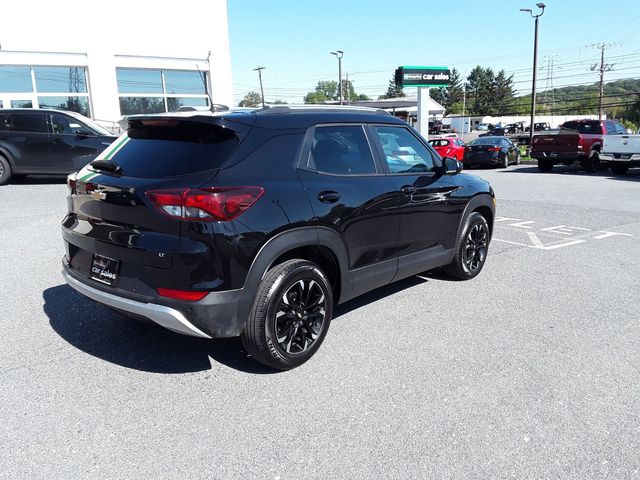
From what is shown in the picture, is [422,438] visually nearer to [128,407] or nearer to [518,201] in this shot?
[128,407]

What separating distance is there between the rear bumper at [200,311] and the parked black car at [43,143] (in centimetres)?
1030

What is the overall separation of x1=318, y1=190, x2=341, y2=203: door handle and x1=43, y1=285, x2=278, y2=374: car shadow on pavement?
4.10 ft

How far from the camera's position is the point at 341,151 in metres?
4.04

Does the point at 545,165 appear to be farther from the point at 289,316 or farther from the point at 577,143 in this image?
the point at 289,316

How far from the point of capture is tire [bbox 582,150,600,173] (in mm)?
19422

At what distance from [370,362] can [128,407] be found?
5.39 ft

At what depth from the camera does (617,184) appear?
1584 centimetres

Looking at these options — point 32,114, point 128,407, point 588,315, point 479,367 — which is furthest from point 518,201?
point 32,114

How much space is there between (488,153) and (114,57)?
15909mm

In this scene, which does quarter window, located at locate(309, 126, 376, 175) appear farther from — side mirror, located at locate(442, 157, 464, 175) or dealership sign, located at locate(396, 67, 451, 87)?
dealership sign, located at locate(396, 67, 451, 87)

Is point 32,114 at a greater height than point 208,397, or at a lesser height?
greater

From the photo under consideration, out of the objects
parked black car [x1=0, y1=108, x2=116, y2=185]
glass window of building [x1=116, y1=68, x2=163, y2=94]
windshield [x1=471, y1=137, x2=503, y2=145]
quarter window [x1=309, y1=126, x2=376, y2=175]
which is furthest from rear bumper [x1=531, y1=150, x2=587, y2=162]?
quarter window [x1=309, y1=126, x2=376, y2=175]

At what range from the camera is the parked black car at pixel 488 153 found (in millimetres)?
22656

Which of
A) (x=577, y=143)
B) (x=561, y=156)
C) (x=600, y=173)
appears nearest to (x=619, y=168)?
(x=600, y=173)
